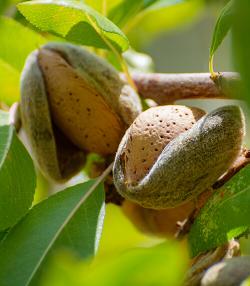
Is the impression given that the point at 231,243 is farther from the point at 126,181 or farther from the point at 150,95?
the point at 150,95

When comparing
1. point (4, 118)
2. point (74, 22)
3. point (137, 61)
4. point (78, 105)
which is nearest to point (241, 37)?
point (74, 22)

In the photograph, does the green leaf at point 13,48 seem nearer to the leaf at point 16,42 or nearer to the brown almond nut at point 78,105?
the leaf at point 16,42

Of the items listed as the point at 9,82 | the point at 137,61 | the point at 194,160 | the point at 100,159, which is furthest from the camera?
the point at 137,61

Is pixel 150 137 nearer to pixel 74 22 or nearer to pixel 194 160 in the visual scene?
pixel 194 160

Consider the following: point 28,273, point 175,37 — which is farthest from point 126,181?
point 175,37

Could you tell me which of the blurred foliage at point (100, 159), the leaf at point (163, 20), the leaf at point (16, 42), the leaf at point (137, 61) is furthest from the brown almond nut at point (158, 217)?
the leaf at point (163, 20)

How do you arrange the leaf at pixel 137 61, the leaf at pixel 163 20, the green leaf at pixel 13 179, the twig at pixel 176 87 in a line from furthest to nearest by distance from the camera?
the leaf at pixel 163 20
the leaf at pixel 137 61
the twig at pixel 176 87
the green leaf at pixel 13 179
